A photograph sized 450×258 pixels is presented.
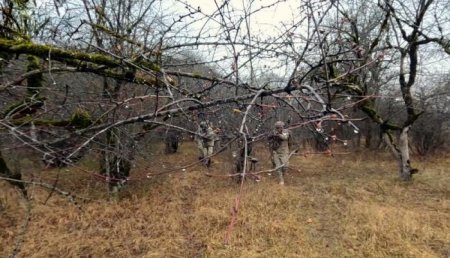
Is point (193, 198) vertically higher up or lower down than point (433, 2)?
lower down

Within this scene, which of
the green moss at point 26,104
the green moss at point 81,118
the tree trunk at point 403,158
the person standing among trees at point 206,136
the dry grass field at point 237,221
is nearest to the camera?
the person standing among trees at point 206,136

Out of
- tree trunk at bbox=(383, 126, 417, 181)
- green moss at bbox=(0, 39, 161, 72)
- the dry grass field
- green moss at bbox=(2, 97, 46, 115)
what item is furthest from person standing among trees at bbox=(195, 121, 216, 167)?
tree trunk at bbox=(383, 126, 417, 181)

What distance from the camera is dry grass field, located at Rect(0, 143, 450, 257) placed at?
18.3 feet

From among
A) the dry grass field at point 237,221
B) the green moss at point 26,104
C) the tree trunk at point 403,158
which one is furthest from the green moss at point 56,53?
the tree trunk at point 403,158

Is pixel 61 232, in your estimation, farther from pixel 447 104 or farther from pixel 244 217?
pixel 447 104

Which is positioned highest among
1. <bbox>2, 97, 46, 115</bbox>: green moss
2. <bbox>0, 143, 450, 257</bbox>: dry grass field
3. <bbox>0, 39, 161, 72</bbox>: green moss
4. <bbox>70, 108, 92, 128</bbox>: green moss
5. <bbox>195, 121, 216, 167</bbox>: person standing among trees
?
<bbox>0, 39, 161, 72</bbox>: green moss

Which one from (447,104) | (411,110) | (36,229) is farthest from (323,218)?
(447,104)

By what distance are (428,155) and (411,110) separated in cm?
614

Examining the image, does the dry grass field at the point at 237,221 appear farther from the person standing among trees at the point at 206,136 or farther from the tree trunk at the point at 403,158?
the person standing among trees at the point at 206,136

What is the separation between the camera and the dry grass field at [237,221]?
5566 mm

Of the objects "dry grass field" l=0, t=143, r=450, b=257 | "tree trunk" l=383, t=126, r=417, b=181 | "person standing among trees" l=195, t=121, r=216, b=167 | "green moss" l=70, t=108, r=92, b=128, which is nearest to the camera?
"person standing among trees" l=195, t=121, r=216, b=167

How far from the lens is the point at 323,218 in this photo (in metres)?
6.82

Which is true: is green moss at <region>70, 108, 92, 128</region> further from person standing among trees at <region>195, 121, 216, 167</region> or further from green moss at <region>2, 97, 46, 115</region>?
person standing among trees at <region>195, 121, 216, 167</region>

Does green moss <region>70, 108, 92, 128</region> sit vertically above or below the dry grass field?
above
